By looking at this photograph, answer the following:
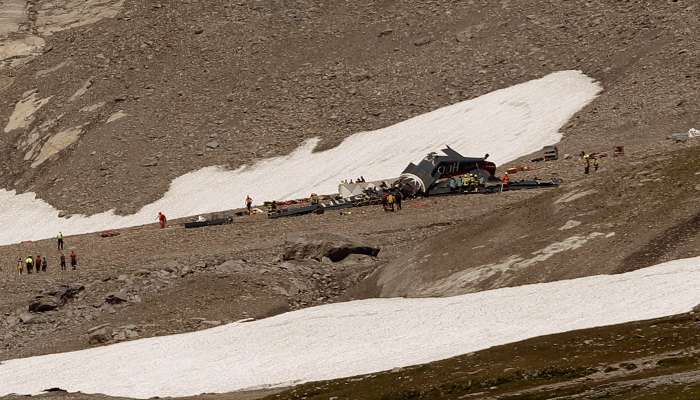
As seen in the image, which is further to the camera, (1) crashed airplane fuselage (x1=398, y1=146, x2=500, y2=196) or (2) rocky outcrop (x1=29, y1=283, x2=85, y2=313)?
(1) crashed airplane fuselage (x1=398, y1=146, x2=500, y2=196)

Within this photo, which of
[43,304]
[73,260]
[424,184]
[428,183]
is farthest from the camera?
[428,183]

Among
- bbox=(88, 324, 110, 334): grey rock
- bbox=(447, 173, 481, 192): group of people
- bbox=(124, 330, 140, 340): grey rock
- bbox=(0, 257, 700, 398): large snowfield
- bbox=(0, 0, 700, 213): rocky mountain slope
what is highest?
bbox=(0, 0, 700, 213): rocky mountain slope

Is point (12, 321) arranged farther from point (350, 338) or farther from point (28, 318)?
point (350, 338)

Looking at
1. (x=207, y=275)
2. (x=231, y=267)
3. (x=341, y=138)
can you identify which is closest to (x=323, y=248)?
(x=231, y=267)

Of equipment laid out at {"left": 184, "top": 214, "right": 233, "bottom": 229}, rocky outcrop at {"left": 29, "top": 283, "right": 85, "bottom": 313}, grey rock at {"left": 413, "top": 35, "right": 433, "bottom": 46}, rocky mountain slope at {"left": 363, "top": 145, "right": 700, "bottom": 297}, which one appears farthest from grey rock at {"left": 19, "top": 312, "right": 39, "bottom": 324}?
grey rock at {"left": 413, "top": 35, "right": 433, "bottom": 46}

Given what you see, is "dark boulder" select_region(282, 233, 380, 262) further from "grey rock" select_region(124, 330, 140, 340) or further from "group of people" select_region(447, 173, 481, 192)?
"group of people" select_region(447, 173, 481, 192)

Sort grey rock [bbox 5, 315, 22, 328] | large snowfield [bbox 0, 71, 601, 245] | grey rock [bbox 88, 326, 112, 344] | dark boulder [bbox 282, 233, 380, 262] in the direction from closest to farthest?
grey rock [bbox 88, 326, 112, 344], grey rock [bbox 5, 315, 22, 328], dark boulder [bbox 282, 233, 380, 262], large snowfield [bbox 0, 71, 601, 245]

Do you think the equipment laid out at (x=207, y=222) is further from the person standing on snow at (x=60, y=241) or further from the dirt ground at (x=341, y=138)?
the person standing on snow at (x=60, y=241)
